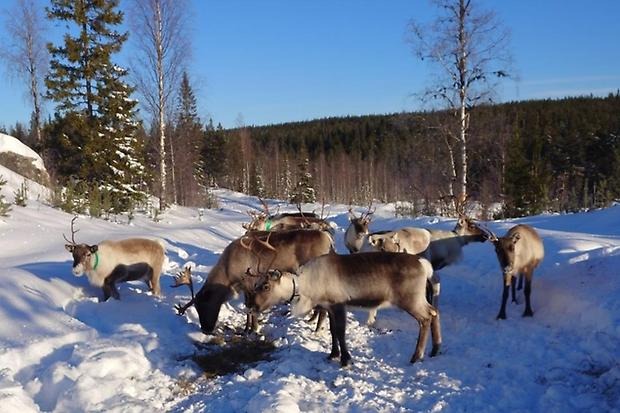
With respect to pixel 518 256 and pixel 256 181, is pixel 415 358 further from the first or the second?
pixel 256 181

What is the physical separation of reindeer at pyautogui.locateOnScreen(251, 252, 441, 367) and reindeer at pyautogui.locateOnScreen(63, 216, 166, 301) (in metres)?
3.12

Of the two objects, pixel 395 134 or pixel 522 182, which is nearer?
pixel 522 182

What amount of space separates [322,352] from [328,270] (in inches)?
40.2

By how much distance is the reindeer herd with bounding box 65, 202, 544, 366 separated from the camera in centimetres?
595

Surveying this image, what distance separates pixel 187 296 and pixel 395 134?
7382 cm

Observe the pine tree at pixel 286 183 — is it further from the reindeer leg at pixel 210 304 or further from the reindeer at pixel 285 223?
the reindeer leg at pixel 210 304

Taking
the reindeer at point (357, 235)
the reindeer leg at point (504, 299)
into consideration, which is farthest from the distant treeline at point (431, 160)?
the reindeer leg at point (504, 299)

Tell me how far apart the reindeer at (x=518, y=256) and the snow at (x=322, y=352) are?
0.31m

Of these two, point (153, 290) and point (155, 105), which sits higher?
point (155, 105)

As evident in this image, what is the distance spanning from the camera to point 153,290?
8.29 m

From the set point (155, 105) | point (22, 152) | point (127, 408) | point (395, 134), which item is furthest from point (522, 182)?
point (395, 134)

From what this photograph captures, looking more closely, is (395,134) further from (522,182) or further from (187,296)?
(187,296)

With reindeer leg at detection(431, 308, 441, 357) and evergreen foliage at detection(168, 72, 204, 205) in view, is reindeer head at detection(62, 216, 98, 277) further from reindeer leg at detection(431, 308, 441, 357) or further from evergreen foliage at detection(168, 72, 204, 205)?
evergreen foliage at detection(168, 72, 204, 205)

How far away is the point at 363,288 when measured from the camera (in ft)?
19.5
